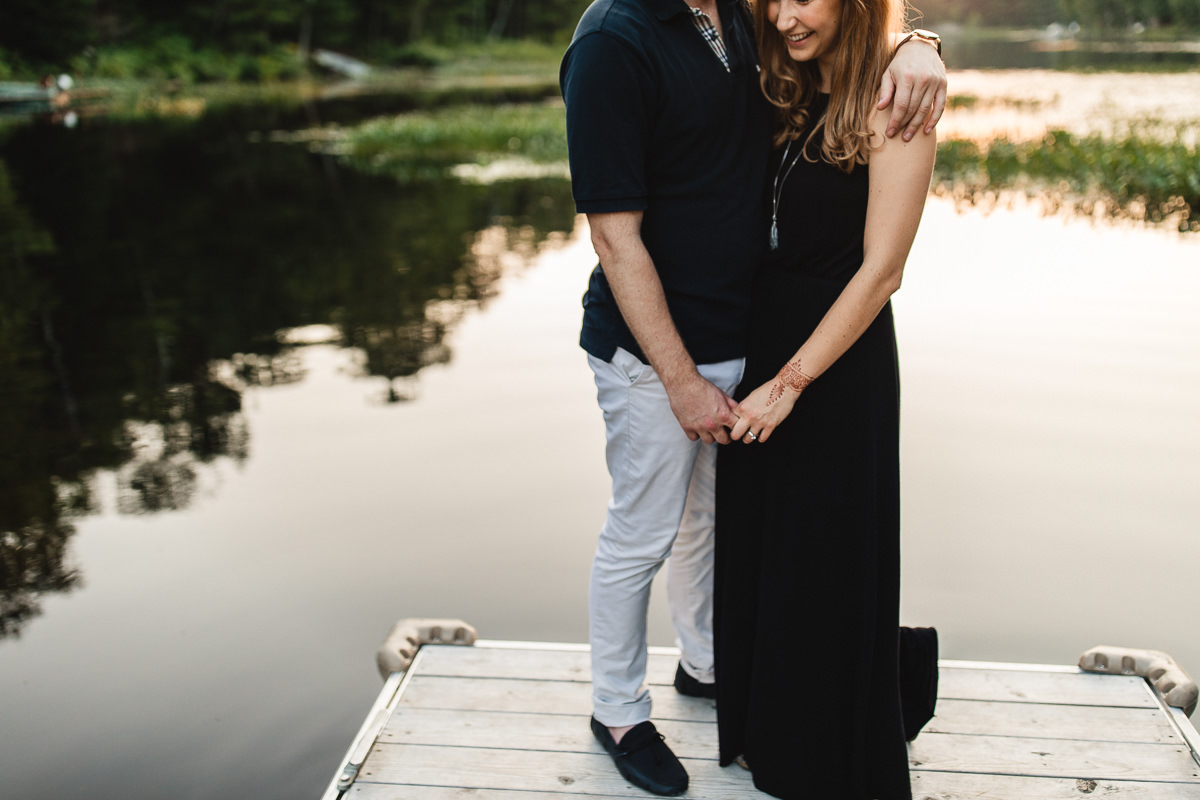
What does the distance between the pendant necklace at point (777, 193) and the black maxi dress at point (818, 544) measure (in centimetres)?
2

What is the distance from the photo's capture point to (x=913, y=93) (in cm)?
173

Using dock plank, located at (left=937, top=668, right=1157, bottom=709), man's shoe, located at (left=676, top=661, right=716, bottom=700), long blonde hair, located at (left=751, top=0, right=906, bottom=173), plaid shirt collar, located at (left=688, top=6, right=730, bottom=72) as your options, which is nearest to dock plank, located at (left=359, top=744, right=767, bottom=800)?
man's shoe, located at (left=676, top=661, right=716, bottom=700)

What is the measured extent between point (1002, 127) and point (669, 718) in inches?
547

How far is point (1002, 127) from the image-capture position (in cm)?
1423

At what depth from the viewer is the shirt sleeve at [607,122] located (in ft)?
6.00

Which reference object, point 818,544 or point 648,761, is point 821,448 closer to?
point 818,544

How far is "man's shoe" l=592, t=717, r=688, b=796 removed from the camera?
6.99 feet

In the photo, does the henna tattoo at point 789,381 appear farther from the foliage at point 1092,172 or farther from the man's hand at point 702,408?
the foliage at point 1092,172

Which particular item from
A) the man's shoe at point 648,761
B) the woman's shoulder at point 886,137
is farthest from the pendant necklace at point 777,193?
the man's shoe at point 648,761

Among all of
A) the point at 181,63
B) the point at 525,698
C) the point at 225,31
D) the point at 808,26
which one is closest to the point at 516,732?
the point at 525,698

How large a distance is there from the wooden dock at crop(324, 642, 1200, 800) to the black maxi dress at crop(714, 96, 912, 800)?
171 mm

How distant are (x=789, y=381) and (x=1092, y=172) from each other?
33.7 ft

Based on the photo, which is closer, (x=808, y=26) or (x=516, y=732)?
(x=808, y=26)

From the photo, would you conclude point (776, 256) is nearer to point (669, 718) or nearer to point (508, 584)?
point (669, 718)
